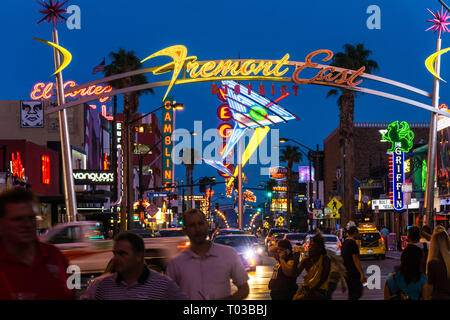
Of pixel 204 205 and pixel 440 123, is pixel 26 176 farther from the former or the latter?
pixel 204 205

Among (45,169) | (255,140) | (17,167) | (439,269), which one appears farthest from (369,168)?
(439,269)

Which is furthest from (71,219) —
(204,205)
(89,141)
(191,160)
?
(204,205)

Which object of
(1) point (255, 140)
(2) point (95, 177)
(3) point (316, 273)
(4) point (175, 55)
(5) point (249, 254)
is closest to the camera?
(3) point (316, 273)

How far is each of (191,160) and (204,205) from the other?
48.4 m

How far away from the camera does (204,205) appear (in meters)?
186

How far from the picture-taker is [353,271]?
12.7 metres

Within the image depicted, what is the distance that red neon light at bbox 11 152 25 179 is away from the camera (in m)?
42.4

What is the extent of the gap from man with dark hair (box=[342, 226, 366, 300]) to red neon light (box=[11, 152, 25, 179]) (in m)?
31.8

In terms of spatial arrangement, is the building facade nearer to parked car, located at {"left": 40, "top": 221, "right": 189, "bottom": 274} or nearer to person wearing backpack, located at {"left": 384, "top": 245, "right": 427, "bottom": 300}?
parked car, located at {"left": 40, "top": 221, "right": 189, "bottom": 274}

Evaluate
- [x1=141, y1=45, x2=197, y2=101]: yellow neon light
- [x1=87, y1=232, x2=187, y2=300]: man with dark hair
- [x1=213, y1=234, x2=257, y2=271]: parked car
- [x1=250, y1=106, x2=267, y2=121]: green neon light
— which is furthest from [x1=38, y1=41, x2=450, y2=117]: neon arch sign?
[x1=250, y1=106, x2=267, y2=121]: green neon light

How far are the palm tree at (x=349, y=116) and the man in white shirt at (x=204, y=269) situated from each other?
3908 cm

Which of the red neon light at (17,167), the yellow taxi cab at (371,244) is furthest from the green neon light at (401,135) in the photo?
the red neon light at (17,167)

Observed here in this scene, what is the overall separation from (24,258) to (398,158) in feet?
150

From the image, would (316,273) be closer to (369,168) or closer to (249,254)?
(249,254)
